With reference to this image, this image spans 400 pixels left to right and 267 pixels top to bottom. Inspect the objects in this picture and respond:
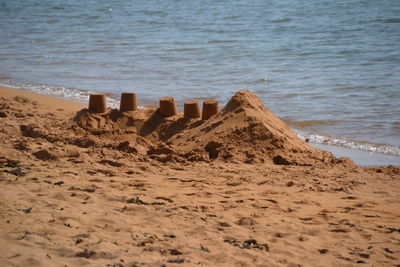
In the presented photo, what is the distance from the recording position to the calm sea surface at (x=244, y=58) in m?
9.23

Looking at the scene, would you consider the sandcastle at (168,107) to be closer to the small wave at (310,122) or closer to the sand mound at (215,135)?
the sand mound at (215,135)

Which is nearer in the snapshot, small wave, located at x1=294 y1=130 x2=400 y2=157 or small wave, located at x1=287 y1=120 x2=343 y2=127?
small wave, located at x1=294 y1=130 x2=400 y2=157

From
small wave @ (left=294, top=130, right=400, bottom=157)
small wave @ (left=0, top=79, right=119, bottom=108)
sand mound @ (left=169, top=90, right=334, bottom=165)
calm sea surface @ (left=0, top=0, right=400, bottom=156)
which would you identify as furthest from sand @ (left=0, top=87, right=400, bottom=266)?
small wave @ (left=0, top=79, right=119, bottom=108)

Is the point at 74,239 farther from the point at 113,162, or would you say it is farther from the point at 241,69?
the point at 241,69

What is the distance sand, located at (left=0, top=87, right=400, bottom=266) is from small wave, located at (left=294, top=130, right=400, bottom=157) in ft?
3.52

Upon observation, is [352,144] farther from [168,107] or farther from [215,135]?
[168,107]

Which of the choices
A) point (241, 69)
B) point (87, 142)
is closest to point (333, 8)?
point (241, 69)

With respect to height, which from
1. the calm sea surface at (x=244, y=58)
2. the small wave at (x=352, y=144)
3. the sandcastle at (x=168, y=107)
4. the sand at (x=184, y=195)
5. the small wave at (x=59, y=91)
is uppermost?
the calm sea surface at (x=244, y=58)

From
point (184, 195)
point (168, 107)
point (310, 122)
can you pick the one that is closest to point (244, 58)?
point (310, 122)

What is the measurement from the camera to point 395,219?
4547 millimetres

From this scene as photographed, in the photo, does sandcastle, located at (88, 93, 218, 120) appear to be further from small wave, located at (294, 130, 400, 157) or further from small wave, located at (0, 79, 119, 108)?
small wave, located at (0, 79, 119, 108)

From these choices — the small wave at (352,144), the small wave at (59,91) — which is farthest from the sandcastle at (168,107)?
the small wave at (59,91)

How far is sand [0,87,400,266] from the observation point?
12.2 ft

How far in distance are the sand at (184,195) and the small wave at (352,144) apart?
1.07 metres
